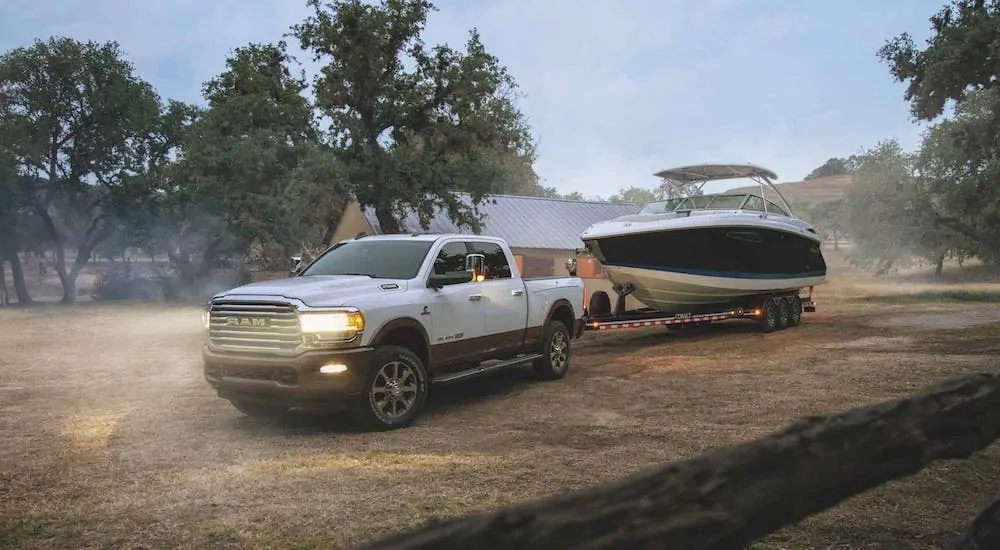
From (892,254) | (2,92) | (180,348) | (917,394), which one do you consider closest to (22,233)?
(2,92)

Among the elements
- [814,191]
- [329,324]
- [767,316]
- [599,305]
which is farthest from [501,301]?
[814,191]

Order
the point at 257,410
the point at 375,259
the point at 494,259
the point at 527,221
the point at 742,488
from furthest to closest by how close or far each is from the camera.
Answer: the point at 527,221, the point at 494,259, the point at 375,259, the point at 257,410, the point at 742,488

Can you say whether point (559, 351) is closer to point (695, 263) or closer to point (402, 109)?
point (695, 263)

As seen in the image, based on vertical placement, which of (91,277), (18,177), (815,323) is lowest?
(815,323)

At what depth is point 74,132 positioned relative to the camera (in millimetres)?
33156

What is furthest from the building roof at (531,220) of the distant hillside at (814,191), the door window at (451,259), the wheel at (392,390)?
the distant hillside at (814,191)

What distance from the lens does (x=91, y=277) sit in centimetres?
5056

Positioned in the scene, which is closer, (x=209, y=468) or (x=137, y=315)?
(x=209, y=468)

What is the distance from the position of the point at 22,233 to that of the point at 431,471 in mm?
34289

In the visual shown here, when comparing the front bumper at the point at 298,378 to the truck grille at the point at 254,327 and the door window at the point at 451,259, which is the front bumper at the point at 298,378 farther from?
the door window at the point at 451,259

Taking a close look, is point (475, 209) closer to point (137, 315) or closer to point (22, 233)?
point (137, 315)

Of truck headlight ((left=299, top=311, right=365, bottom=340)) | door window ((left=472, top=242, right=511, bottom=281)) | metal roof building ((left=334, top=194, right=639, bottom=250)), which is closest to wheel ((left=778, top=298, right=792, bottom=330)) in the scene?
door window ((left=472, top=242, right=511, bottom=281))

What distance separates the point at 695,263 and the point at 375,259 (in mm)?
8292

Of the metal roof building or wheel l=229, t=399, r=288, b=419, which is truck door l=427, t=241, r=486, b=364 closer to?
wheel l=229, t=399, r=288, b=419
